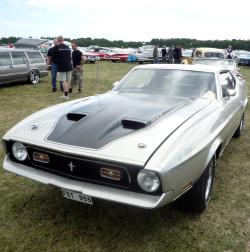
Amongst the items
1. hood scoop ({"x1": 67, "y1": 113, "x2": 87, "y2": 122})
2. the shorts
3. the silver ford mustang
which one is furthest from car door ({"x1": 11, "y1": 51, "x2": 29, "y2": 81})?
hood scoop ({"x1": 67, "y1": 113, "x2": 87, "y2": 122})

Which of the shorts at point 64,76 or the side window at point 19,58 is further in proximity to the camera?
the side window at point 19,58

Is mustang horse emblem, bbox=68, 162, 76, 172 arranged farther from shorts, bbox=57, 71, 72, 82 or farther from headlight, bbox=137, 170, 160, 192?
shorts, bbox=57, 71, 72, 82

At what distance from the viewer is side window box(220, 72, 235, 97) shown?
15.2 ft

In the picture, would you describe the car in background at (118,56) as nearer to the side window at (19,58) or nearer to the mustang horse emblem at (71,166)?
the side window at (19,58)

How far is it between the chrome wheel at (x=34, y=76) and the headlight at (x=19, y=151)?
389 inches

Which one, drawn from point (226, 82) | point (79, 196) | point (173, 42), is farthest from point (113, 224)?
point (173, 42)

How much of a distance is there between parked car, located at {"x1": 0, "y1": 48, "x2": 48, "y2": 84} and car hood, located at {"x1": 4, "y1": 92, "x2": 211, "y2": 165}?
809cm

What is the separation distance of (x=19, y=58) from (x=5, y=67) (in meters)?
0.89

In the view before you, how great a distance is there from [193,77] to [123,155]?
7.43ft

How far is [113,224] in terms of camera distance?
3.34 m

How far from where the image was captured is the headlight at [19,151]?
3336mm

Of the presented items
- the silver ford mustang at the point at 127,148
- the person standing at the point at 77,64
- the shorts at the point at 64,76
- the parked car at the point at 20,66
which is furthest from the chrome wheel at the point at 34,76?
the silver ford mustang at the point at 127,148

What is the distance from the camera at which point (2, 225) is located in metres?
3.28

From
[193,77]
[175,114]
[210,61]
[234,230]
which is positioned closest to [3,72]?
[210,61]
